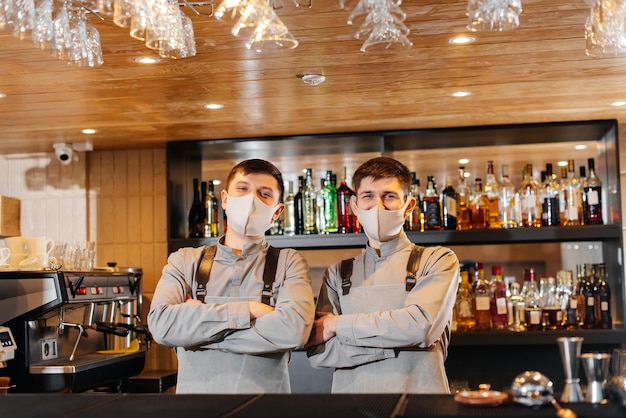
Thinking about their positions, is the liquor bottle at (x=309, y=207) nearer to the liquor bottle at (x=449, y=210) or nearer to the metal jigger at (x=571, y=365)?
the liquor bottle at (x=449, y=210)

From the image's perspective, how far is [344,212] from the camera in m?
4.43

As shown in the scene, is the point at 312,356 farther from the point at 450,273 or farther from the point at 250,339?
the point at 450,273

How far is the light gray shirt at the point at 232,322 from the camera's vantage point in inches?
97.7

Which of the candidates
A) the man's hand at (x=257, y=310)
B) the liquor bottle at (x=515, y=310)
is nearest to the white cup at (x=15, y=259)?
the man's hand at (x=257, y=310)

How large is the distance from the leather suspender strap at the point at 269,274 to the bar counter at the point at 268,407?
2.61 ft

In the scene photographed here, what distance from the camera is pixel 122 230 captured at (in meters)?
4.87

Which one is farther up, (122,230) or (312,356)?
(122,230)

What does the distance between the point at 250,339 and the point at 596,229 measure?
2365 mm

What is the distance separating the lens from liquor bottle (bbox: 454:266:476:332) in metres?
4.29

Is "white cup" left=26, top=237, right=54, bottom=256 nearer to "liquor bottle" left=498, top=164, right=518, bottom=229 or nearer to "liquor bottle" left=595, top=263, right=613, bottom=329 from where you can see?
"liquor bottle" left=498, top=164, right=518, bottom=229

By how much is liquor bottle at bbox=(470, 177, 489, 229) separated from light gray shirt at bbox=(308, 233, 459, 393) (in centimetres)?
172

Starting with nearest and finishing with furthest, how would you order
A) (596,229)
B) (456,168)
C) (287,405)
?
1. (287,405)
2. (596,229)
3. (456,168)

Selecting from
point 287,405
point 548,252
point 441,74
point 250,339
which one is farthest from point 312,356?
point 548,252

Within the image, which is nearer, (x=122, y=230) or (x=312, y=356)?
(x=312, y=356)
